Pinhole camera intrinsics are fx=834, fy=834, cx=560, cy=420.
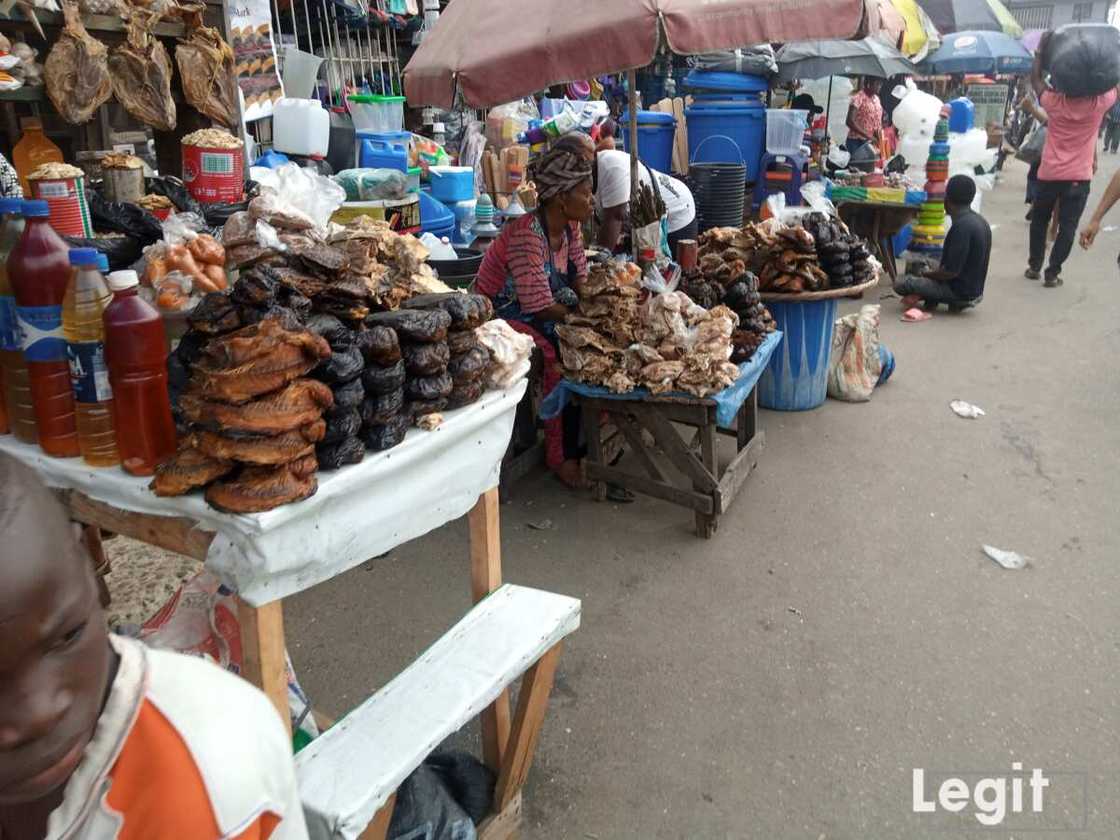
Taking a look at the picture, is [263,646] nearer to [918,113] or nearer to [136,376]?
[136,376]

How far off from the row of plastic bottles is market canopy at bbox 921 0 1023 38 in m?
20.3

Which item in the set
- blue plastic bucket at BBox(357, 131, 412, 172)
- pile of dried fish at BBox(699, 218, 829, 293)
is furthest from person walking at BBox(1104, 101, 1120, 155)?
blue plastic bucket at BBox(357, 131, 412, 172)

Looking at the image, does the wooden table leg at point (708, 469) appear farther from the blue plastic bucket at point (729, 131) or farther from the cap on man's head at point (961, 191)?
the blue plastic bucket at point (729, 131)

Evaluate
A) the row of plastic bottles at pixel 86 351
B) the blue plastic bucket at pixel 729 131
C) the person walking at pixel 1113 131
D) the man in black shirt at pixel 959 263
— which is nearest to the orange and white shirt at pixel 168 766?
the row of plastic bottles at pixel 86 351

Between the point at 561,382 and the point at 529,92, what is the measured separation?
4.68 feet

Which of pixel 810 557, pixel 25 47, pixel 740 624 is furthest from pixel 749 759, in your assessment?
pixel 25 47

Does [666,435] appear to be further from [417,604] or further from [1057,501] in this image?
[1057,501]

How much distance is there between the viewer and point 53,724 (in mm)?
886

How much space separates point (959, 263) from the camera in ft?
26.3

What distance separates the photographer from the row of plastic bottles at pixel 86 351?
5.82ft

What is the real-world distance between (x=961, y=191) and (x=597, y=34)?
18.0 feet

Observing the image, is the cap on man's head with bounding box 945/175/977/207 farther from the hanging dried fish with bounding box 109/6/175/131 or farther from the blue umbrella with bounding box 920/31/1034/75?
the blue umbrella with bounding box 920/31/1034/75

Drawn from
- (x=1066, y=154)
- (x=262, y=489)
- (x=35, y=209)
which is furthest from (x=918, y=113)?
(x=262, y=489)

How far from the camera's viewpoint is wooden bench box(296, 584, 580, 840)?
5.86ft
